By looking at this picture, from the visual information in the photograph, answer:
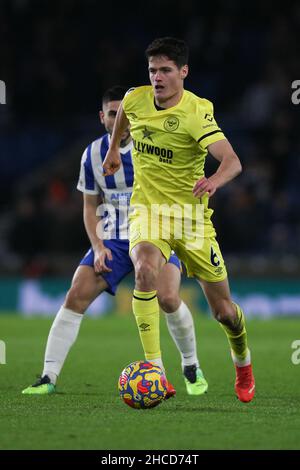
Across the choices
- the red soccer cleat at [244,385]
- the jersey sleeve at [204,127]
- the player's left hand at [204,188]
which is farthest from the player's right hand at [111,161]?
the red soccer cleat at [244,385]

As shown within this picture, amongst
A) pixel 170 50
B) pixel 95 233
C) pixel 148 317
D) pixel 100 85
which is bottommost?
pixel 100 85

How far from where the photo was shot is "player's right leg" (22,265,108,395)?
→ 727 cm

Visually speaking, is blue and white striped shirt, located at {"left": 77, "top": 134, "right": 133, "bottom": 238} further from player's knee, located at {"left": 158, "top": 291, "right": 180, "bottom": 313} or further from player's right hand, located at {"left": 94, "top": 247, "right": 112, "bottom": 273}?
player's knee, located at {"left": 158, "top": 291, "right": 180, "bottom": 313}

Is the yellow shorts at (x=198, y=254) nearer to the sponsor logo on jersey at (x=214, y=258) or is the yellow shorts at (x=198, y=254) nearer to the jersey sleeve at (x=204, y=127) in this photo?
the sponsor logo on jersey at (x=214, y=258)

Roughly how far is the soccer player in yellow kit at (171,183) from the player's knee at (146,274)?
0.15 ft

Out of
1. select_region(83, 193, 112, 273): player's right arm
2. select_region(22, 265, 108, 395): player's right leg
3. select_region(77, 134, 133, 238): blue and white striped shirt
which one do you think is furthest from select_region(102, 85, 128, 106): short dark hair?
select_region(22, 265, 108, 395): player's right leg

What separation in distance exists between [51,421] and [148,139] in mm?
1983

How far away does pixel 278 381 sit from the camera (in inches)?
314

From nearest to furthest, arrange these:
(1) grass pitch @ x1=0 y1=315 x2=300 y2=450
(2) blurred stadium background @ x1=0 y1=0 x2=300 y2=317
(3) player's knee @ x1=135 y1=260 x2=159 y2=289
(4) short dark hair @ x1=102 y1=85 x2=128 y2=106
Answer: (1) grass pitch @ x1=0 y1=315 x2=300 y2=450 → (3) player's knee @ x1=135 y1=260 x2=159 y2=289 → (4) short dark hair @ x1=102 y1=85 x2=128 y2=106 → (2) blurred stadium background @ x1=0 y1=0 x2=300 y2=317

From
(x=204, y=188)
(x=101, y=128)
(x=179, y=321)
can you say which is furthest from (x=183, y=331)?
(x=101, y=128)

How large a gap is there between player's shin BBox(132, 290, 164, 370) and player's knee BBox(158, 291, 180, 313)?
2.51 feet

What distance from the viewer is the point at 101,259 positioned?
734 centimetres

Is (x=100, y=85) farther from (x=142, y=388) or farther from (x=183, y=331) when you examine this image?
(x=142, y=388)

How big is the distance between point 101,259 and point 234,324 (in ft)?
3.87
